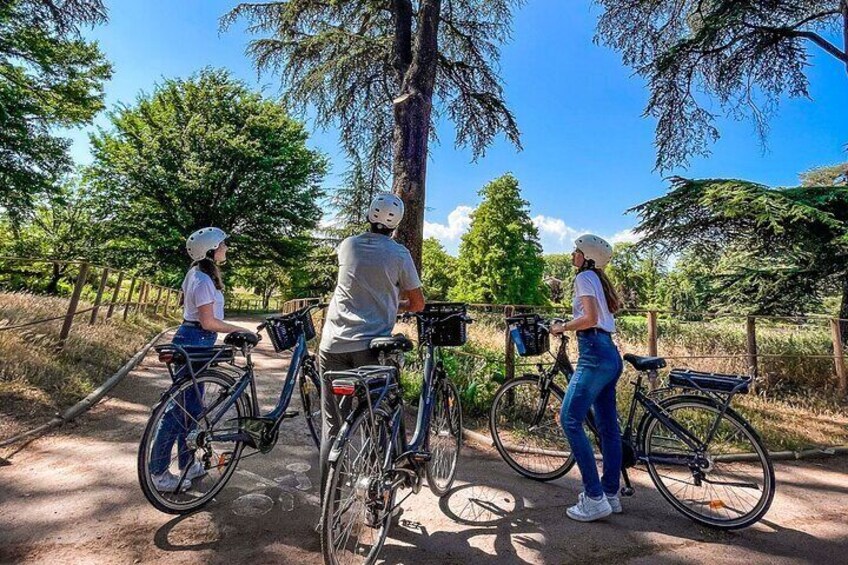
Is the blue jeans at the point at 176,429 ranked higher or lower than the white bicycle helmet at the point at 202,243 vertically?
lower

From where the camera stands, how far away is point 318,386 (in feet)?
11.0

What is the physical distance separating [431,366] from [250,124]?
25227 millimetres

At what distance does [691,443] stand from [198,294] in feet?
11.6

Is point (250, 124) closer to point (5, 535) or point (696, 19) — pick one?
point (696, 19)

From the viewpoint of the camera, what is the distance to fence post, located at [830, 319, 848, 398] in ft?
20.5

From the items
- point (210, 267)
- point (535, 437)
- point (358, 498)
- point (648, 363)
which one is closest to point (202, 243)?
point (210, 267)

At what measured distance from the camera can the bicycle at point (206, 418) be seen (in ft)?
8.41

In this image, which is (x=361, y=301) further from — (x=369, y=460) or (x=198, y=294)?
(x=198, y=294)

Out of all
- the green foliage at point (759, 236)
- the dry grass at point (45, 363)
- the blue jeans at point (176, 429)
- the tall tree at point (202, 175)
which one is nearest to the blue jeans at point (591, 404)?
the blue jeans at point (176, 429)

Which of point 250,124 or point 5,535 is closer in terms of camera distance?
point 5,535

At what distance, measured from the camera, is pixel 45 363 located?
4953 millimetres

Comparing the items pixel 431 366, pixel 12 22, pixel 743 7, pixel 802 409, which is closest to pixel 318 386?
pixel 431 366

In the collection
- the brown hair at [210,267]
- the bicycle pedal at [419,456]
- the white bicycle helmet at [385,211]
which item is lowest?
the bicycle pedal at [419,456]

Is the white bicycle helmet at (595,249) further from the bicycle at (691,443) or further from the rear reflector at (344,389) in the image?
the rear reflector at (344,389)
